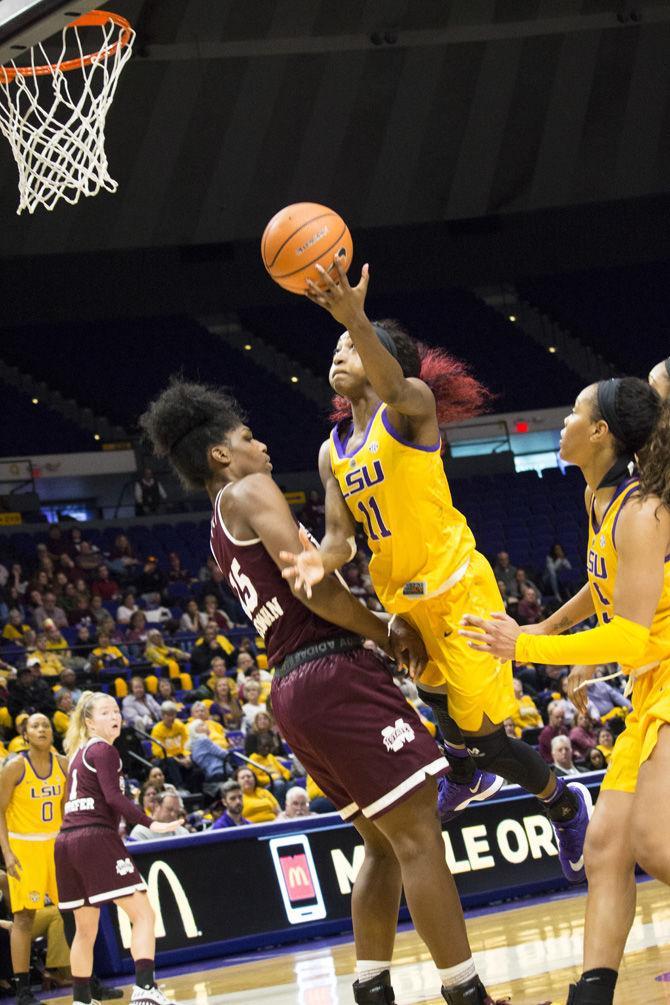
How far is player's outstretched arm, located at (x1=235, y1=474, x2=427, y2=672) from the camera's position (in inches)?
166

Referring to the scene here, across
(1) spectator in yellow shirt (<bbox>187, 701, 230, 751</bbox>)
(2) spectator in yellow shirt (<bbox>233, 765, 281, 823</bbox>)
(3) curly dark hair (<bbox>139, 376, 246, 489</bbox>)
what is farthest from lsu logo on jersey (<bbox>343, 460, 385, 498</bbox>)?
(1) spectator in yellow shirt (<bbox>187, 701, 230, 751</bbox>)

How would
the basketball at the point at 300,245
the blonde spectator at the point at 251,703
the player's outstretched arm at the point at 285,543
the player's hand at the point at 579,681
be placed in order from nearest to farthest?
1. the player's outstretched arm at the point at 285,543
2. the player's hand at the point at 579,681
3. the basketball at the point at 300,245
4. the blonde spectator at the point at 251,703

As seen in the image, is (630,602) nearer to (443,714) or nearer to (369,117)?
(443,714)

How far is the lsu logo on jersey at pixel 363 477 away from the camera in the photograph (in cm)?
470

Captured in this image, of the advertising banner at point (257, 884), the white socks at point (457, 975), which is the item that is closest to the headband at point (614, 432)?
the white socks at point (457, 975)

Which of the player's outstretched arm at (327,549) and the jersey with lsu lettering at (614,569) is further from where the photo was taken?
the player's outstretched arm at (327,549)

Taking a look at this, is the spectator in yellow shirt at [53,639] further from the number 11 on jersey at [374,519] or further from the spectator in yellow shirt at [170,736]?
the number 11 on jersey at [374,519]

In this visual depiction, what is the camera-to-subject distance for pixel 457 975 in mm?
4066

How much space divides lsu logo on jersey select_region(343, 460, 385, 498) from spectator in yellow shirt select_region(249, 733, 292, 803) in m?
Answer: 6.91

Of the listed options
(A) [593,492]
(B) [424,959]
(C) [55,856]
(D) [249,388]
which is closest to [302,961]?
(B) [424,959]

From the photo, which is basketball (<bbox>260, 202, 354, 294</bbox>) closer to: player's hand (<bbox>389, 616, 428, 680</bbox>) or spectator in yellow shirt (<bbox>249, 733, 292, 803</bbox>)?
player's hand (<bbox>389, 616, 428, 680</bbox>)

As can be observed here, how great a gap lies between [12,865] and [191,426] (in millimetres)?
4614

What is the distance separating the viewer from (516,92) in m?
21.8

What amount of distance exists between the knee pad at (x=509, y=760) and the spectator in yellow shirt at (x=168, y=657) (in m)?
10.1
